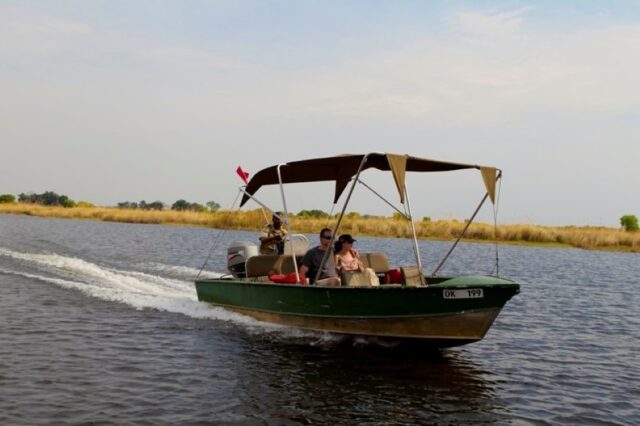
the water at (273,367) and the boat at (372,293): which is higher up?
the boat at (372,293)

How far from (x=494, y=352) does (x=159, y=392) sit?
655cm

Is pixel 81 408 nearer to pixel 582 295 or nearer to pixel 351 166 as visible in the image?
pixel 351 166

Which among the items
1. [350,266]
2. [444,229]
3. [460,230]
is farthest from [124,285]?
[460,230]

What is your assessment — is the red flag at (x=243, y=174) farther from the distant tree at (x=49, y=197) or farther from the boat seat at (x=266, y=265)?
the distant tree at (x=49, y=197)

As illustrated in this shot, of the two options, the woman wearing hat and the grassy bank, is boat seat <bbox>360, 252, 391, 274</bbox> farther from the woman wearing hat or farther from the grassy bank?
the grassy bank

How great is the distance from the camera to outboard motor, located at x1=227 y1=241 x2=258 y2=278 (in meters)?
16.4

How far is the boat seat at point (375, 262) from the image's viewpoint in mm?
13930

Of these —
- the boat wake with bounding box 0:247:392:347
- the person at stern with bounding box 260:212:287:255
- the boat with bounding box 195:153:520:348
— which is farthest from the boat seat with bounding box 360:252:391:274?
the person at stern with bounding box 260:212:287:255

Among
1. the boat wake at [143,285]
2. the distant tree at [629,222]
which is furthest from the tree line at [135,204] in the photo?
the boat wake at [143,285]

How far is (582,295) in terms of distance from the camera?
2139 cm

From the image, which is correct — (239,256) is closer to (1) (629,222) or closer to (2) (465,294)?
(2) (465,294)

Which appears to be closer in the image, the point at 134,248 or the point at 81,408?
the point at 81,408

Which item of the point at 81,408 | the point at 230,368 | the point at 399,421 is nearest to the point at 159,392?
the point at 81,408

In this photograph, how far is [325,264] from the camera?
12.9 m
